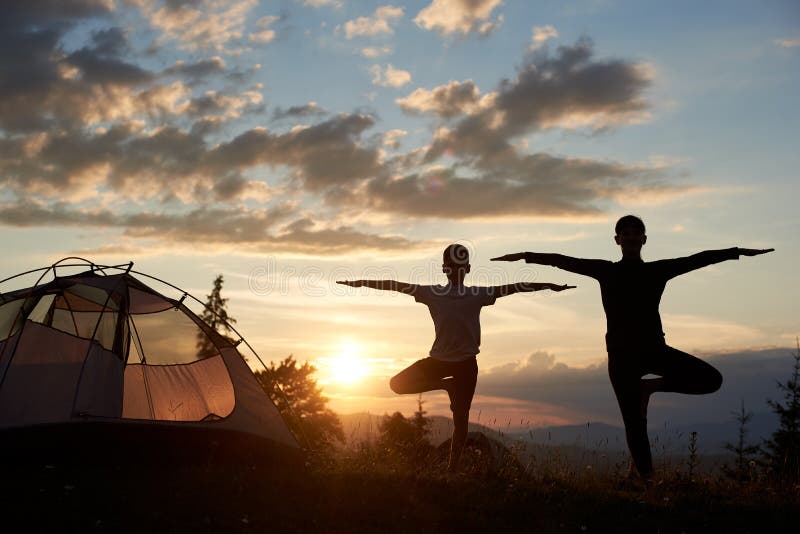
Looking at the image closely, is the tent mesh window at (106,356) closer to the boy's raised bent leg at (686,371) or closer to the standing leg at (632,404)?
the standing leg at (632,404)

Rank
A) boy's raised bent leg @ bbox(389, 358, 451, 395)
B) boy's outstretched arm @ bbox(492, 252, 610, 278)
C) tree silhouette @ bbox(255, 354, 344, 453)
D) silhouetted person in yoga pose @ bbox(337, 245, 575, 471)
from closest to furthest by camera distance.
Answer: boy's outstretched arm @ bbox(492, 252, 610, 278), silhouetted person in yoga pose @ bbox(337, 245, 575, 471), boy's raised bent leg @ bbox(389, 358, 451, 395), tree silhouette @ bbox(255, 354, 344, 453)

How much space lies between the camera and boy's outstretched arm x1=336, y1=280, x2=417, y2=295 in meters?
9.45

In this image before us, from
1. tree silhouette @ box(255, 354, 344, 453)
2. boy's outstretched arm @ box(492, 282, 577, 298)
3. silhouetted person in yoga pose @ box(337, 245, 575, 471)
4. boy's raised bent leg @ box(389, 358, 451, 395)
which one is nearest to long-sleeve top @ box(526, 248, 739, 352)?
boy's outstretched arm @ box(492, 282, 577, 298)

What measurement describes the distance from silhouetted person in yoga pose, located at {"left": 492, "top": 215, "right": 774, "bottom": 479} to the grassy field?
38.9 inches

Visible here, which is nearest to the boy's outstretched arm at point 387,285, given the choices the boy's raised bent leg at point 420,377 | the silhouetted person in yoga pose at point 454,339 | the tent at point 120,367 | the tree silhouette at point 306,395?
the silhouetted person in yoga pose at point 454,339

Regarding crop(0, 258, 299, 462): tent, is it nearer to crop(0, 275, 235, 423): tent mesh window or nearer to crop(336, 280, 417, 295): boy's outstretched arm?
crop(0, 275, 235, 423): tent mesh window

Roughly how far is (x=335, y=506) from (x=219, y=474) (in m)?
2.00

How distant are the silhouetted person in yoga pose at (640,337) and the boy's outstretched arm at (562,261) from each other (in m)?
0.02

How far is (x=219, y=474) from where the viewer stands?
870cm

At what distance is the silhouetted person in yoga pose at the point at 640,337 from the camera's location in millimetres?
8602

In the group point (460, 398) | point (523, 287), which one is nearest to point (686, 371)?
point (523, 287)

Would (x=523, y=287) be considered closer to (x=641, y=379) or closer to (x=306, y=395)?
(x=641, y=379)

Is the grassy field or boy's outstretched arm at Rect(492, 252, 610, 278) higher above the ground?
boy's outstretched arm at Rect(492, 252, 610, 278)

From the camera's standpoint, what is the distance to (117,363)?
33.4 ft
